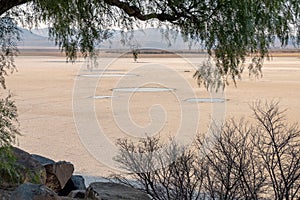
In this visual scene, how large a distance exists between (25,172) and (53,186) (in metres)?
0.68

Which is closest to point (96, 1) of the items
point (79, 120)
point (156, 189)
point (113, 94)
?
point (156, 189)

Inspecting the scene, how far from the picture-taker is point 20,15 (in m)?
3.53

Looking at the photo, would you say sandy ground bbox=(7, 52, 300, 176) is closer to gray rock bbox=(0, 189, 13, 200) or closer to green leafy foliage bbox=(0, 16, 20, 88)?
gray rock bbox=(0, 189, 13, 200)

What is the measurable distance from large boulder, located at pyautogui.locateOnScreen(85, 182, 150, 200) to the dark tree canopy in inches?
66.5

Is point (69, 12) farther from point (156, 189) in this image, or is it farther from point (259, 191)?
point (156, 189)

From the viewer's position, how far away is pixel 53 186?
17.2ft

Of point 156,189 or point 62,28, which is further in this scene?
point 156,189

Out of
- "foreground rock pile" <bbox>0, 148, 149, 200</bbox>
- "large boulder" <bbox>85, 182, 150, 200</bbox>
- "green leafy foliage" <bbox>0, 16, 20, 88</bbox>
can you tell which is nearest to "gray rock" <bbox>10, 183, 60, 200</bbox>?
"foreground rock pile" <bbox>0, 148, 149, 200</bbox>

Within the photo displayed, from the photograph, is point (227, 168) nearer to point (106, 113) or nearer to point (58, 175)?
point (58, 175)

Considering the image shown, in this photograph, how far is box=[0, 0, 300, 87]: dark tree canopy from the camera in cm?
286

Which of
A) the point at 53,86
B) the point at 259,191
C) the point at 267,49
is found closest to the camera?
the point at 267,49

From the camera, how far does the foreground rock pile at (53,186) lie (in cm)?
375

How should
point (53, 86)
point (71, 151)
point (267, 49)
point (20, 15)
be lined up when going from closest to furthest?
point (267, 49)
point (20, 15)
point (71, 151)
point (53, 86)

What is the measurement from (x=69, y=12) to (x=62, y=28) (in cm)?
13
